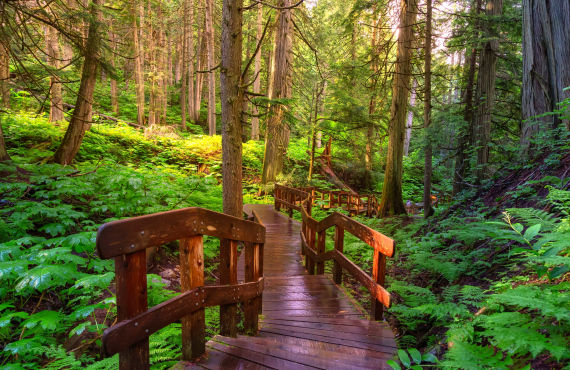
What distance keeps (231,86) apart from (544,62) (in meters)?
6.34

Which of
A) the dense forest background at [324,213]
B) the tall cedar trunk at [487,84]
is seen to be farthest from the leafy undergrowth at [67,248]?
the tall cedar trunk at [487,84]

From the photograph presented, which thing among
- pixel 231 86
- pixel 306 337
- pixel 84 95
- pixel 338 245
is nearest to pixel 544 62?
pixel 338 245

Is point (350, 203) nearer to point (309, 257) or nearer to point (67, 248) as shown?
point (309, 257)

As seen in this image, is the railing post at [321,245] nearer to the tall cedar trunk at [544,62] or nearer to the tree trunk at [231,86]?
the tree trunk at [231,86]

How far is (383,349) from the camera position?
9.77ft

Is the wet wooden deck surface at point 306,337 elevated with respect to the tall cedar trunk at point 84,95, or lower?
lower

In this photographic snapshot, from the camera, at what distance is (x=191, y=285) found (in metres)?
2.30

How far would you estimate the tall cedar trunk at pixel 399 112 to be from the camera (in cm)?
1073

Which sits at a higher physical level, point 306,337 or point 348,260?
point 348,260

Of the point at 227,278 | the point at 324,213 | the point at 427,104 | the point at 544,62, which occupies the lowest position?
the point at 324,213

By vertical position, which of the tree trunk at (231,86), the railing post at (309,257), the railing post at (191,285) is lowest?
the railing post at (309,257)

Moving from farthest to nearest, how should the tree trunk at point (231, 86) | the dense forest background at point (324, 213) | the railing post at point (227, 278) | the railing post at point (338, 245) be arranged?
the tree trunk at point (231, 86) → the railing post at point (338, 245) → the railing post at point (227, 278) → the dense forest background at point (324, 213)

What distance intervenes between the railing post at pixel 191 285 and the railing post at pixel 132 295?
1.38 ft

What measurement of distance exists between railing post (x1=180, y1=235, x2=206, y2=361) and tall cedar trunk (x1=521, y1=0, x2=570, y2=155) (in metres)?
6.48
